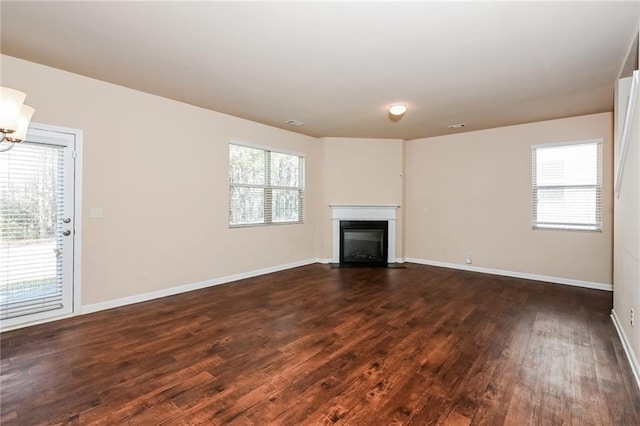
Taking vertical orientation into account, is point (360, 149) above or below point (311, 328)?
above

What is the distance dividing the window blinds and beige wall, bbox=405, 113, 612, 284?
593cm

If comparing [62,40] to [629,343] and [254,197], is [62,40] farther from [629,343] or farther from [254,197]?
[629,343]

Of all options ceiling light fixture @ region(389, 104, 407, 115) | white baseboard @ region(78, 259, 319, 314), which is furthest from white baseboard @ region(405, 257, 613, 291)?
ceiling light fixture @ region(389, 104, 407, 115)

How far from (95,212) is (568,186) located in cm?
676

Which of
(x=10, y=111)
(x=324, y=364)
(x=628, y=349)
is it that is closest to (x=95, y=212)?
(x=10, y=111)

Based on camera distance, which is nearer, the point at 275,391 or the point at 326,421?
the point at 326,421

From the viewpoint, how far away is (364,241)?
21.5 ft

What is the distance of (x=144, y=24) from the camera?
2.39 m

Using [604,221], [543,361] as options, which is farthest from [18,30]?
[604,221]

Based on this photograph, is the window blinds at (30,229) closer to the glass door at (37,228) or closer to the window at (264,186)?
the glass door at (37,228)

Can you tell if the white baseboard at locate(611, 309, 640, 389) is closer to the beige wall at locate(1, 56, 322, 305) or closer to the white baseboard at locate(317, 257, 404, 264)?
the white baseboard at locate(317, 257, 404, 264)

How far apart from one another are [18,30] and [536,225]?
6950 millimetres

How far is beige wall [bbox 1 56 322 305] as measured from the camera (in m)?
3.42

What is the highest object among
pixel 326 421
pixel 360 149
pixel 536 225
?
pixel 360 149
